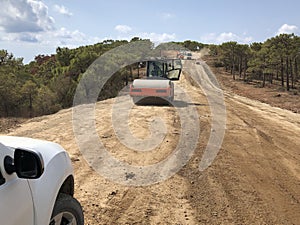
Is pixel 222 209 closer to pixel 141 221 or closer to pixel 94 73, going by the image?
pixel 141 221

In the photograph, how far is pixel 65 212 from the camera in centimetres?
324

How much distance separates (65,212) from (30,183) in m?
0.91

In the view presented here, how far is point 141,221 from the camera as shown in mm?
4863

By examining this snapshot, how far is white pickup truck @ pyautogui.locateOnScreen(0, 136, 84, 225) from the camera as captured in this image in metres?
2.18

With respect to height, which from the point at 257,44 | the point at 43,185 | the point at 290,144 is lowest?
the point at 290,144

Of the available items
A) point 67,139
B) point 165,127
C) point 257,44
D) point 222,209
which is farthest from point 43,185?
point 257,44

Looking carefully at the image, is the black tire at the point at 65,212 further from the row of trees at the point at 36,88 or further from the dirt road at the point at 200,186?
the row of trees at the point at 36,88

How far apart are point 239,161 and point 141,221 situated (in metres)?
3.92

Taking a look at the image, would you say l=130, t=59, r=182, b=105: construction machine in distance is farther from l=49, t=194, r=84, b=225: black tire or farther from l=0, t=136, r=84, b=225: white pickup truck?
l=0, t=136, r=84, b=225: white pickup truck

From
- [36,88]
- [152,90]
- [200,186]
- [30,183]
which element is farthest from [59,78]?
[30,183]

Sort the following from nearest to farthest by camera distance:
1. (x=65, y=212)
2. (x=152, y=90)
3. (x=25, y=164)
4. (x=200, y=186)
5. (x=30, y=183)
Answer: (x=25, y=164)
(x=30, y=183)
(x=65, y=212)
(x=200, y=186)
(x=152, y=90)

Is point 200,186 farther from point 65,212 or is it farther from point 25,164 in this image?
point 25,164

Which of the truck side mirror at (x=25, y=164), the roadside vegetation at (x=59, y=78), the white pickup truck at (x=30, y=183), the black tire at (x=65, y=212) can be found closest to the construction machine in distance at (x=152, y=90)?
the roadside vegetation at (x=59, y=78)

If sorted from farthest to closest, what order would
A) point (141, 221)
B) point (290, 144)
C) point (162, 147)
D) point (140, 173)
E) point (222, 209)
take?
point (290, 144), point (162, 147), point (140, 173), point (222, 209), point (141, 221)
